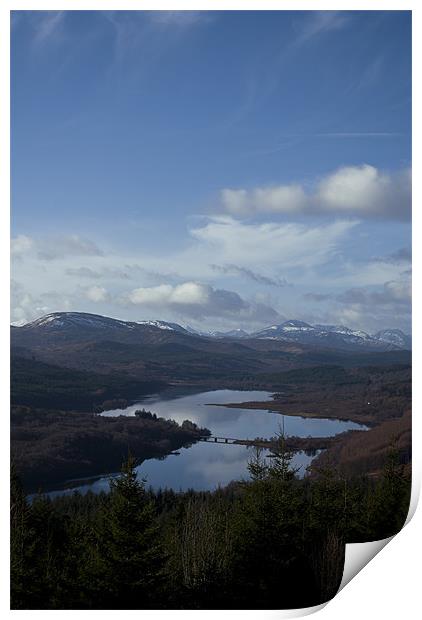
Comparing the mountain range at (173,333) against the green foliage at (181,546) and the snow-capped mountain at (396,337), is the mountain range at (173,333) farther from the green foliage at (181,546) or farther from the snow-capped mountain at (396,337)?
the green foliage at (181,546)

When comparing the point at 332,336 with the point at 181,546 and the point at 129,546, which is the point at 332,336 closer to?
the point at 181,546

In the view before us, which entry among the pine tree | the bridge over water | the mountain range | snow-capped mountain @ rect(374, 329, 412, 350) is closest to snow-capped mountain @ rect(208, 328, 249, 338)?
the mountain range

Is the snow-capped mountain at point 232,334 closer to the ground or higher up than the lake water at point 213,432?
higher up

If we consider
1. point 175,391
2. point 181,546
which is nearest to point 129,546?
point 181,546

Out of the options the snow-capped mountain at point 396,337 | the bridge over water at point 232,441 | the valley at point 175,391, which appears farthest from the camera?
the snow-capped mountain at point 396,337

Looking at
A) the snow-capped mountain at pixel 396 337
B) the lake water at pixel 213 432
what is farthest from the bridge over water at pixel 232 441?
the snow-capped mountain at pixel 396 337

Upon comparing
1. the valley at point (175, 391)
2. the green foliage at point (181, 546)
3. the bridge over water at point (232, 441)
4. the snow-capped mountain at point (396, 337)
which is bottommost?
the green foliage at point (181, 546)

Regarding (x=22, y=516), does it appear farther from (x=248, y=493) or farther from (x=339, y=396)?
(x=339, y=396)

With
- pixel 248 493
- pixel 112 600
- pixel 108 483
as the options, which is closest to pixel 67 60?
pixel 108 483
